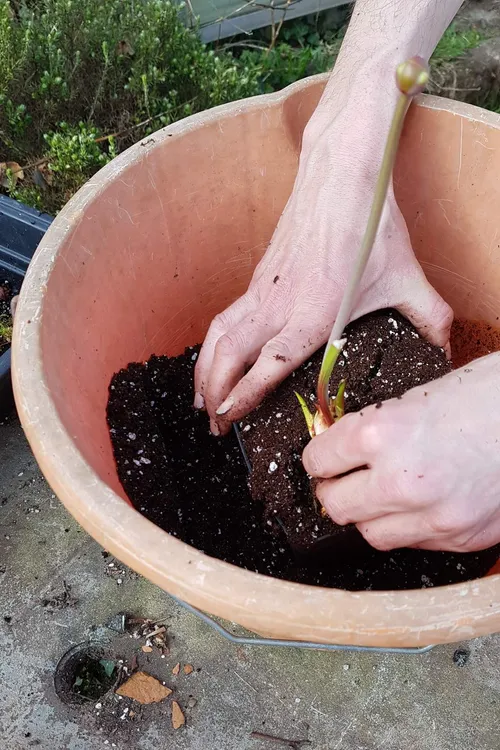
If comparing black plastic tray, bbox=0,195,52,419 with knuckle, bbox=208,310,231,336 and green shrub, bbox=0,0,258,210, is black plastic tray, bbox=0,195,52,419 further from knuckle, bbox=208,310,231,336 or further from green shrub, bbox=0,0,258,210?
knuckle, bbox=208,310,231,336

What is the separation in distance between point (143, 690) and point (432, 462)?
781 millimetres

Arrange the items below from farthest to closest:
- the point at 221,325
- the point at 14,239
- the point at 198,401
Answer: the point at 14,239
the point at 198,401
the point at 221,325

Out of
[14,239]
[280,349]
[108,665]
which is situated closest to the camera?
[280,349]

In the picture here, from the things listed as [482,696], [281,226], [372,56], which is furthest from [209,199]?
[482,696]

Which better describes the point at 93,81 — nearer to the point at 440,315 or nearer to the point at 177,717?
the point at 440,315

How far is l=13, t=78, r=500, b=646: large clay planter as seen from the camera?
57 centimetres

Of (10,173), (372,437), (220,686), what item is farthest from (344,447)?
(10,173)

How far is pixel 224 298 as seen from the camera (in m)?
1.21

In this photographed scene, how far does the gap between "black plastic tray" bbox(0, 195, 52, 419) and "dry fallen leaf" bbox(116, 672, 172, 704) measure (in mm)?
630

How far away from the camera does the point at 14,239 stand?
4.72 ft

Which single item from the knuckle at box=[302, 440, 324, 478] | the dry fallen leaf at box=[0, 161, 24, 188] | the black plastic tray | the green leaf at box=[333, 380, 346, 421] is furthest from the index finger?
the dry fallen leaf at box=[0, 161, 24, 188]

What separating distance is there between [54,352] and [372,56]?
0.60 meters

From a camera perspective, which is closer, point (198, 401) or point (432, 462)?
point (432, 462)

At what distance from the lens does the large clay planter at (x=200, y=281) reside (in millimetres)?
570
